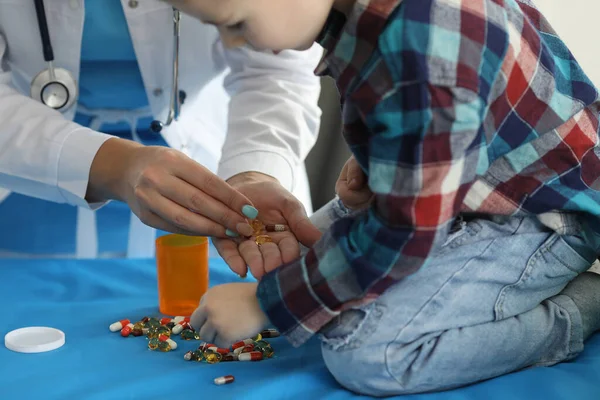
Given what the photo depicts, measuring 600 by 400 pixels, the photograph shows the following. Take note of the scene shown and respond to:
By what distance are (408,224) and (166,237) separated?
48 cm

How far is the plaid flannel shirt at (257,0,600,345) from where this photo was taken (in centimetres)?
71

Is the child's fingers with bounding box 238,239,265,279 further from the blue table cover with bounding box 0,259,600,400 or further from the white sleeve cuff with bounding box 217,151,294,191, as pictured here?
the white sleeve cuff with bounding box 217,151,294,191

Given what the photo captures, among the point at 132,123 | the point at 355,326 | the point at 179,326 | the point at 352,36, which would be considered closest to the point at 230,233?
the point at 179,326

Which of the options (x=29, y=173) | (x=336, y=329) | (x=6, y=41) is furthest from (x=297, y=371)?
(x=6, y=41)

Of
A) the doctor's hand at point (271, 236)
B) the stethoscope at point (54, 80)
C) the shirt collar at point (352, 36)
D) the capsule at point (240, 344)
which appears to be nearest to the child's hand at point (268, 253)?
the doctor's hand at point (271, 236)

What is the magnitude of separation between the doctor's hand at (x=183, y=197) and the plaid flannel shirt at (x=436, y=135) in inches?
6.8

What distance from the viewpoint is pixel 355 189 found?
1.00 meters

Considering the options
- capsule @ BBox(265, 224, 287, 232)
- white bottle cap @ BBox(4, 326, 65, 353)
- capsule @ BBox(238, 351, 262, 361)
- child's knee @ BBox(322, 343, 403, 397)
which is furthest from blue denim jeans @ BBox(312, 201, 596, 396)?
white bottle cap @ BBox(4, 326, 65, 353)

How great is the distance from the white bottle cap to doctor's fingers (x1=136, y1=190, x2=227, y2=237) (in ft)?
0.68

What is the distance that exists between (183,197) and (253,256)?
13 cm

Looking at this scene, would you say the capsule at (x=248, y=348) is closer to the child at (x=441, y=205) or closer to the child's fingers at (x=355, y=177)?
the child at (x=441, y=205)

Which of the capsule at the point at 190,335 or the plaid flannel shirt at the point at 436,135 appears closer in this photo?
the plaid flannel shirt at the point at 436,135

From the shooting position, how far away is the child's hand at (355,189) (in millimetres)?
993

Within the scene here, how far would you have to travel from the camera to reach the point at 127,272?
4.05 ft
